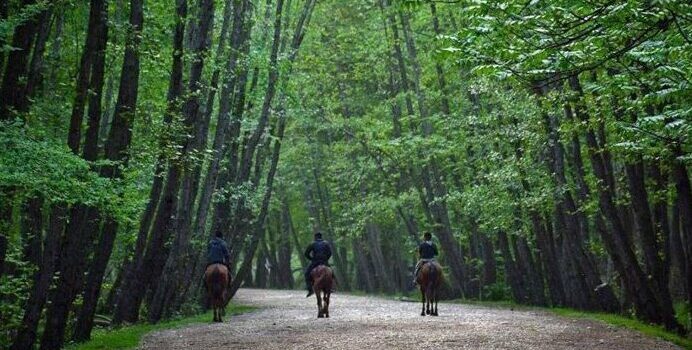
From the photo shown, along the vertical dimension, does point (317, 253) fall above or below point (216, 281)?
above

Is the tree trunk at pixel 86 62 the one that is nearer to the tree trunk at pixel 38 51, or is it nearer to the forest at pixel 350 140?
the forest at pixel 350 140

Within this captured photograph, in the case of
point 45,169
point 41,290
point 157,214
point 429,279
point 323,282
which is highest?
point 157,214

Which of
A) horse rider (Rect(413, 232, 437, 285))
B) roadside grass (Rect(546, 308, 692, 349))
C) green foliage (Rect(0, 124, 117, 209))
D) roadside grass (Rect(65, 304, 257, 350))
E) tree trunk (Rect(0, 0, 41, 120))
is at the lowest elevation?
roadside grass (Rect(65, 304, 257, 350))

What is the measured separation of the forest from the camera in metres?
9.95

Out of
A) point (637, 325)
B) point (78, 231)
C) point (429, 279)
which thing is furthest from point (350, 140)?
Answer: point (78, 231)

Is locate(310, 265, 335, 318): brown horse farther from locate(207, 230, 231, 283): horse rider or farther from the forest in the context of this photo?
the forest

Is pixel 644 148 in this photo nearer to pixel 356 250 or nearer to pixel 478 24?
pixel 478 24

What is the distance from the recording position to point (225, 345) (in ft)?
45.9

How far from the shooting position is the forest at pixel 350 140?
9953mm

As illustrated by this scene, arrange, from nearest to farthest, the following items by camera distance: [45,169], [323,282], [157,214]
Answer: [45,169], [157,214], [323,282]

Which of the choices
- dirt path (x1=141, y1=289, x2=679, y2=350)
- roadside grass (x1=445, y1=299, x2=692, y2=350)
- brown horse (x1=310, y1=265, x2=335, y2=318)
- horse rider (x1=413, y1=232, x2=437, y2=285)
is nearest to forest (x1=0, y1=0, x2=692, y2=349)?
roadside grass (x1=445, y1=299, x2=692, y2=350)

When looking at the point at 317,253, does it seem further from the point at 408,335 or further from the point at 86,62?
the point at 86,62

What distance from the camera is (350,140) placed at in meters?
38.5

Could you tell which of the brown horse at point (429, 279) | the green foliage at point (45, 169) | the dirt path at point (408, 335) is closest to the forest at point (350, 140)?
the green foliage at point (45, 169)
